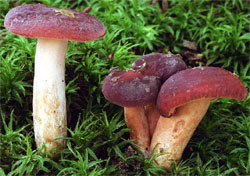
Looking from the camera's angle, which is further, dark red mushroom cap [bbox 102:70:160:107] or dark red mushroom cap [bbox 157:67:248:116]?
dark red mushroom cap [bbox 102:70:160:107]

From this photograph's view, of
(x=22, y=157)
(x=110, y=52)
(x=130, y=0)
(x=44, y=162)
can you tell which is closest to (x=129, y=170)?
(x=44, y=162)

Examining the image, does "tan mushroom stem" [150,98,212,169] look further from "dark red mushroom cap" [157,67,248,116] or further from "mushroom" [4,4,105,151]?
"mushroom" [4,4,105,151]

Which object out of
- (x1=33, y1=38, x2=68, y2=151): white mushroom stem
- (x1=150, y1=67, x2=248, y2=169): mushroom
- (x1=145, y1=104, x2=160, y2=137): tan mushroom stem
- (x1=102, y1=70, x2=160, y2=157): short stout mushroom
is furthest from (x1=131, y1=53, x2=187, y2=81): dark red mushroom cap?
(x1=33, y1=38, x2=68, y2=151): white mushroom stem

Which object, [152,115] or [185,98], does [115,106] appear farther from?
[185,98]

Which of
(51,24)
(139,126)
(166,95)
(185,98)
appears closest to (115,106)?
(139,126)

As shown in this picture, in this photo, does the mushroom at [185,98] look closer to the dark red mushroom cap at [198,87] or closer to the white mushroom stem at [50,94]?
the dark red mushroom cap at [198,87]

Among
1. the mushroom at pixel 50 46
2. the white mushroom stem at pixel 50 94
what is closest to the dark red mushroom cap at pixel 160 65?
the mushroom at pixel 50 46
